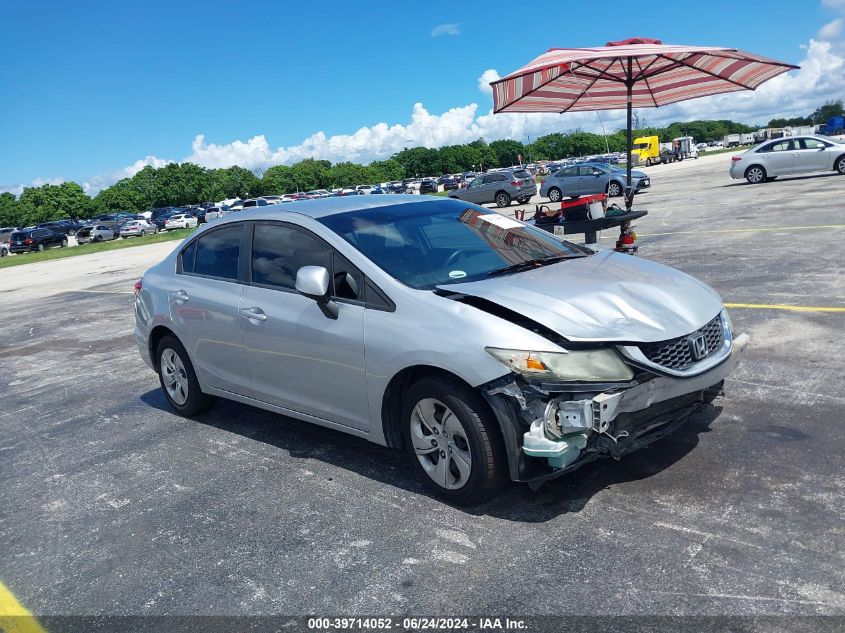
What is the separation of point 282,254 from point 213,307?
742 millimetres

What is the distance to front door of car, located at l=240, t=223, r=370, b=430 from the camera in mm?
4145

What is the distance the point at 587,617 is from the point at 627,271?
216 cm

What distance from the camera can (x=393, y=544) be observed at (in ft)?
11.5

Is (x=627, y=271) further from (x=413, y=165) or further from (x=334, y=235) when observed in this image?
(x=413, y=165)

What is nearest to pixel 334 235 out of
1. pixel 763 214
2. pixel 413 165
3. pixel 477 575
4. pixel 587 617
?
pixel 477 575

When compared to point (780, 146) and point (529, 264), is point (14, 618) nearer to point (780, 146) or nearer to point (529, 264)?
point (529, 264)

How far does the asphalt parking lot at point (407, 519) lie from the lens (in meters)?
3.01

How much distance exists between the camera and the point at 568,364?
3.38 meters

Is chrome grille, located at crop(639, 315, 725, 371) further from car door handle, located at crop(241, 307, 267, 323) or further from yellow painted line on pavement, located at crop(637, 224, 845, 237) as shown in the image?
yellow painted line on pavement, located at crop(637, 224, 845, 237)

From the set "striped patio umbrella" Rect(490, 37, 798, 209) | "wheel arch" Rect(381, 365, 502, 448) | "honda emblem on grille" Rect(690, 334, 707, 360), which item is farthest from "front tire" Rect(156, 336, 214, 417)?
"striped patio umbrella" Rect(490, 37, 798, 209)

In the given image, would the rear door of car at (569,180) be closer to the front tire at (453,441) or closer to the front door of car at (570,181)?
the front door of car at (570,181)

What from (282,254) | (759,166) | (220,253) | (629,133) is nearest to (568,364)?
(282,254)

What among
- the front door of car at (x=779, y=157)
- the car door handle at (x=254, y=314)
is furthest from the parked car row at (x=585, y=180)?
the car door handle at (x=254, y=314)

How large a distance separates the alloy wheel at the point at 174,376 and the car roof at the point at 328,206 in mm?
1201
